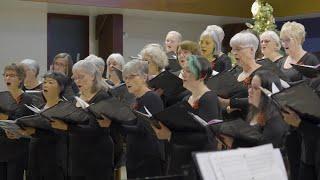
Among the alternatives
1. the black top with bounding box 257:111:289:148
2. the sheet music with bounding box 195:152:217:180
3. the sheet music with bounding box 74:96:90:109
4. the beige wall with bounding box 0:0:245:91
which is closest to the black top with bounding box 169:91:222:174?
the black top with bounding box 257:111:289:148

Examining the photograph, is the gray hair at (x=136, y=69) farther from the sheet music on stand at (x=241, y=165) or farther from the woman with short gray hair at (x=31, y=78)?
the sheet music on stand at (x=241, y=165)

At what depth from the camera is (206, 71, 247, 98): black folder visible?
4633 millimetres

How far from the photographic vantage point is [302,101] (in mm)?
3838

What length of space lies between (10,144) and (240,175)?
3503mm

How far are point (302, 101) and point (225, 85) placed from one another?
3.01 feet

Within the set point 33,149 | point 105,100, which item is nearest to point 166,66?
point 105,100

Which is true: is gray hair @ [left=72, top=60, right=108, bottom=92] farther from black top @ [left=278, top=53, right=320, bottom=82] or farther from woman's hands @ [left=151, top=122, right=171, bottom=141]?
black top @ [left=278, top=53, right=320, bottom=82]

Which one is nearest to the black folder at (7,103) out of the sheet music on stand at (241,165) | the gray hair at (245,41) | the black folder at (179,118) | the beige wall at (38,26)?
the black folder at (179,118)

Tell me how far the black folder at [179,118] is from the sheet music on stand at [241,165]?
5.42ft

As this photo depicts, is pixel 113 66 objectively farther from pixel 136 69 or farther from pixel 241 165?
pixel 241 165

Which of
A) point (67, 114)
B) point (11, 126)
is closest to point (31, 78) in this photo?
point (11, 126)

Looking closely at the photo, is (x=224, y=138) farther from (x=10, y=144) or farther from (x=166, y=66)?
(x=10, y=144)

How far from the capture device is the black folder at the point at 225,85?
463 cm

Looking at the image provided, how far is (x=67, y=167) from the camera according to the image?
482 centimetres
